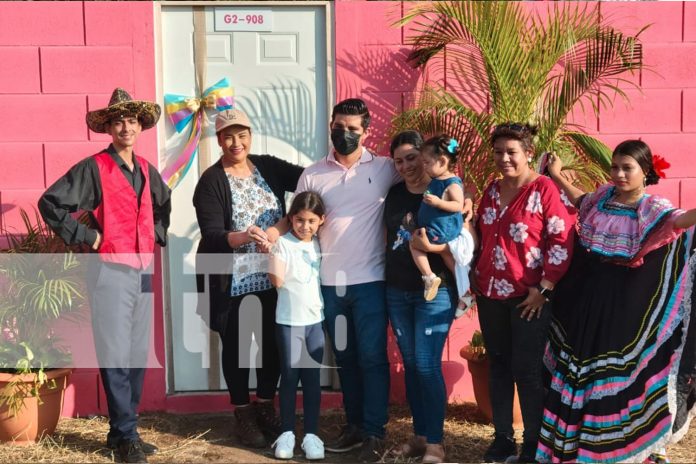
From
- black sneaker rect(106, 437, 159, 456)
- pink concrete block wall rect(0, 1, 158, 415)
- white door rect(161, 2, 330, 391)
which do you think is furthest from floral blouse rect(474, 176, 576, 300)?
pink concrete block wall rect(0, 1, 158, 415)

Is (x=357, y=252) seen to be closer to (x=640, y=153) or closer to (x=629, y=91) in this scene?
(x=640, y=153)

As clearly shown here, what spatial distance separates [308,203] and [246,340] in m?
0.90

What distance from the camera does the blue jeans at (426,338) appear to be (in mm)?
4422

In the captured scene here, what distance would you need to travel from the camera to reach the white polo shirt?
4566mm

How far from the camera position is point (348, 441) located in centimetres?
480

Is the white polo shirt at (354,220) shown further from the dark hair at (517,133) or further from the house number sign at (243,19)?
the house number sign at (243,19)

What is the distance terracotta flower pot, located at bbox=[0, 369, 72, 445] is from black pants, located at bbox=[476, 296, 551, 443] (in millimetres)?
2474

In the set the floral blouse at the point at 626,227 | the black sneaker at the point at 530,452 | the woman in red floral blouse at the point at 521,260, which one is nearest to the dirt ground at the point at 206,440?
the black sneaker at the point at 530,452

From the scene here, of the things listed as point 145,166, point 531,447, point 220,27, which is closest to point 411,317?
point 531,447

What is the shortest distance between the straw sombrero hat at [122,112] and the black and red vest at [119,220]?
0.21 metres

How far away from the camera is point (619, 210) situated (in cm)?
427

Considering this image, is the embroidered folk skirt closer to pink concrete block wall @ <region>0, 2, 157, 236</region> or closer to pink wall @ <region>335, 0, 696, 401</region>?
pink wall @ <region>335, 0, 696, 401</region>

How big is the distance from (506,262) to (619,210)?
610mm

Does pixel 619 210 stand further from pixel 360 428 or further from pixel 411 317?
pixel 360 428
